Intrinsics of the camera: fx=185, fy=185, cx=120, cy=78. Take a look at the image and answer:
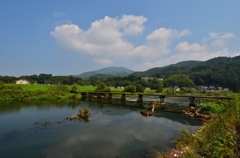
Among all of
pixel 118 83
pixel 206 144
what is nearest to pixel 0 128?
pixel 206 144

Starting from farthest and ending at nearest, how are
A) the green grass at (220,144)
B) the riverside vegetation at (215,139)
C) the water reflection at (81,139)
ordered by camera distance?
the water reflection at (81,139) < the riverside vegetation at (215,139) < the green grass at (220,144)

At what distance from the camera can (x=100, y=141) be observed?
22.5 m

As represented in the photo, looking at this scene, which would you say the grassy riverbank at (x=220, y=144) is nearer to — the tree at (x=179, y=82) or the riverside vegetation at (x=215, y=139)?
the riverside vegetation at (x=215, y=139)

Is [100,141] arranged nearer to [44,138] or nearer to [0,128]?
[44,138]

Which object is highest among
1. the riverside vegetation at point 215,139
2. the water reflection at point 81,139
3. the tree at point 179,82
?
the tree at point 179,82

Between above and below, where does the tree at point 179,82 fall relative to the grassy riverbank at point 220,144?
above

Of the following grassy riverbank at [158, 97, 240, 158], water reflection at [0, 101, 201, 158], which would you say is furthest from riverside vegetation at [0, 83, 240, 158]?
water reflection at [0, 101, 201, 158]

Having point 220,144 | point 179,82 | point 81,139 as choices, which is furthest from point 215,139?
point 179,82

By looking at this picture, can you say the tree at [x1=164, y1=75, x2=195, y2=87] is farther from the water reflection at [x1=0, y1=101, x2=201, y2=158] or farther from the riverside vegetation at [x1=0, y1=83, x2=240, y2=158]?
the riverside vegetation at [x1=0, y1=83, x2=240, y2=158]

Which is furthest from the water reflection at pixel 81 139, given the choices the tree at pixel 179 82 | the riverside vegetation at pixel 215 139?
the tree at pixel 179 82

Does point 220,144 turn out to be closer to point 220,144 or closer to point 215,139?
point 220,144

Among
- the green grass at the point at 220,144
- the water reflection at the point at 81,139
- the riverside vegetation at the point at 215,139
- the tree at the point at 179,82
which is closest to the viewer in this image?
the green grass at the point at 220,144

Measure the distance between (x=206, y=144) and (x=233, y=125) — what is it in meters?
4.94

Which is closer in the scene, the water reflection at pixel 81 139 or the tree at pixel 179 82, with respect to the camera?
the water reflection at pixel 81 139
